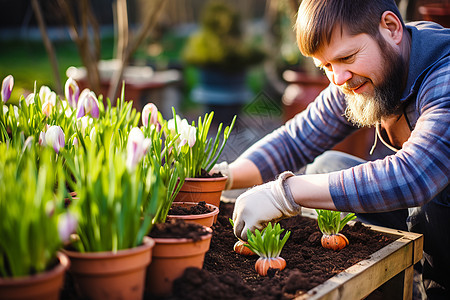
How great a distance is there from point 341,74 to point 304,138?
498mm

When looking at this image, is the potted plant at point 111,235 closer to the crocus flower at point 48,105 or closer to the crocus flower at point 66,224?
the crocus flower at point 66,224

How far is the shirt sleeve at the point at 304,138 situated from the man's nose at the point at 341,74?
1.16 ft

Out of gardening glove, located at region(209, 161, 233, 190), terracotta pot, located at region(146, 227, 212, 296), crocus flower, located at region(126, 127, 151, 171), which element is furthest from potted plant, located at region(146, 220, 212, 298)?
gardening glove, located at region(209, 161, 233, 190)

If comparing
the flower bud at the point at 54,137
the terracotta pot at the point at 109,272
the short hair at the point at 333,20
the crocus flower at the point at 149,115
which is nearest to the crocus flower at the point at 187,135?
the crocus flower at the point at 149,115

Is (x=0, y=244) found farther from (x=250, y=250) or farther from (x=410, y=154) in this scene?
(x=410, y=154)

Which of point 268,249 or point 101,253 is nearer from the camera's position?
point 101,253

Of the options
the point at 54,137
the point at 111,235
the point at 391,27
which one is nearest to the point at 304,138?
the point at 391,27

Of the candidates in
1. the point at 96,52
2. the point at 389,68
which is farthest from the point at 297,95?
the point at 389,68

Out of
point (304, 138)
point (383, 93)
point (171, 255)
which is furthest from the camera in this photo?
point (304, 138)

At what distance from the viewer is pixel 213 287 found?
106 cm

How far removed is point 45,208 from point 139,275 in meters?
0.23

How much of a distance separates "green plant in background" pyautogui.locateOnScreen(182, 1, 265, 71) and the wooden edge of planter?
493 centimetres

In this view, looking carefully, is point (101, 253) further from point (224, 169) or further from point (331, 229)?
point (224, 169)

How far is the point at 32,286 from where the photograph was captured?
821 millimetres
